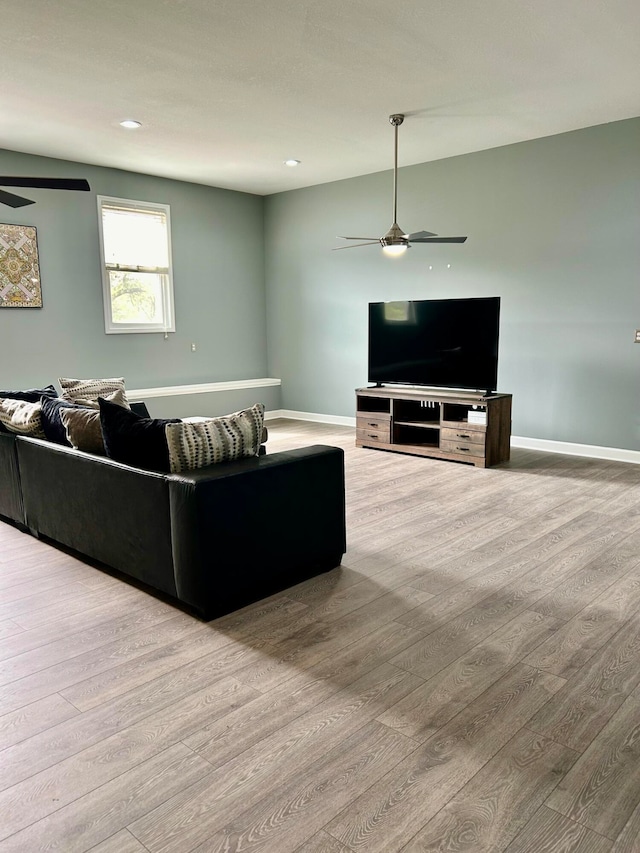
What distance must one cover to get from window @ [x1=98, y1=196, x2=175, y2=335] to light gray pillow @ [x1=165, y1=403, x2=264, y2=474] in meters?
4.43

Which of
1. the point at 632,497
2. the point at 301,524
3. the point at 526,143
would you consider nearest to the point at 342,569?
the point at 301,524

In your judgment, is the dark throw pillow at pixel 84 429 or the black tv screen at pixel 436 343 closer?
the dark throw pillow at pixel 84 429

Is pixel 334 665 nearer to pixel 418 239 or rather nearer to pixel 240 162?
pixel 418 239

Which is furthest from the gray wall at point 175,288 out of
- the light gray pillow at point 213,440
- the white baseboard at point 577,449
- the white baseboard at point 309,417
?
the light gray pillow at point 213,440

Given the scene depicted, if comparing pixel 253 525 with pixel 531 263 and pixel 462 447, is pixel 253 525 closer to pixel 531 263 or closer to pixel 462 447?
pixel 462 447

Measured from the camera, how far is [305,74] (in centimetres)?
418

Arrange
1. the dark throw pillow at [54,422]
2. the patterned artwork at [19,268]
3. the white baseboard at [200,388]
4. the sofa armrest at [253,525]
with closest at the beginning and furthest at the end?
the sofa armrest at [253,525], the dark throw pillow at [54,422], the patterned artwork at [19,268], the white baseboard at [200,388]

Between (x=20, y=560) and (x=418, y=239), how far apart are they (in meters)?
3.88

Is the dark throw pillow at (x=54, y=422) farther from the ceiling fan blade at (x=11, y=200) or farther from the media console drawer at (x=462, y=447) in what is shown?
the media console drawer at (x=462, y=447)

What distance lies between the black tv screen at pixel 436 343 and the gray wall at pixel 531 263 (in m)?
0.66

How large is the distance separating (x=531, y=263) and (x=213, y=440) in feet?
14.2

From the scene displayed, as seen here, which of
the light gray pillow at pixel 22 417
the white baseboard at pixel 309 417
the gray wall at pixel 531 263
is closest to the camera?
the light gray pillow at pixel 22 417

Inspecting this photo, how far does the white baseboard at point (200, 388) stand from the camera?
7.03 metres

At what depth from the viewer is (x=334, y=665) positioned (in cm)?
237
